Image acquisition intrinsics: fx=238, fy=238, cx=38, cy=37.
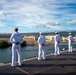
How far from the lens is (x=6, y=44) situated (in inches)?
4397

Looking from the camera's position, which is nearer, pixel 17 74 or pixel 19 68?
pixel 17 74

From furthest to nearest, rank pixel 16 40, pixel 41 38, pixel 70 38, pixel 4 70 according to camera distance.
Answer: pixel 70 38
pixel 41 38
pixel 16 40
pixel 4 70

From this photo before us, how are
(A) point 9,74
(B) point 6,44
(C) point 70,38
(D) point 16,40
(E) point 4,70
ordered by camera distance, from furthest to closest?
(B) point 6,44 < (C) point 70,38 < (D) point 16,40 < (E) point 4,70 < (A) point 9,74

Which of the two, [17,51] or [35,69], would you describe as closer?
[35,69]

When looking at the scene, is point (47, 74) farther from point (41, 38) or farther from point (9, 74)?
point (41, 38)

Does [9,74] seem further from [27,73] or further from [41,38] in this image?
[41,38]

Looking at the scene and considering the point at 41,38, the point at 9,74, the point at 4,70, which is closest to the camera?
the point at 9,74

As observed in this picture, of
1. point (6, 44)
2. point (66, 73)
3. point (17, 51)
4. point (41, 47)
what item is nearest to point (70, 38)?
point (41, 47)

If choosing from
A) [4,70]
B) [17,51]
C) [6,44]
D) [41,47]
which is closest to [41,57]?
[41,47]

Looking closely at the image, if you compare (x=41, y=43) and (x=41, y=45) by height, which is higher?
(x=41, y=43)

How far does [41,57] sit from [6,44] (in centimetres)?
9665

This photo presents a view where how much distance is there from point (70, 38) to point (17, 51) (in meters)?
9.68

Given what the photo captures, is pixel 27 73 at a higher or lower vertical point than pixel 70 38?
lower

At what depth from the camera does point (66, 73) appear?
1111 centimetres
